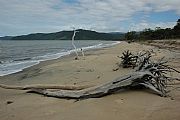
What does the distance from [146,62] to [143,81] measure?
1059 mm

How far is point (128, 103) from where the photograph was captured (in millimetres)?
7105

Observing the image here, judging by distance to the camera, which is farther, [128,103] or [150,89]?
[150,89]

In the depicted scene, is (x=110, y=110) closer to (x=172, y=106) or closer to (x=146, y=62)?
(x=172, y=106)

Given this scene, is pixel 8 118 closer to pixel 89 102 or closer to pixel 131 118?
pixel 89 102

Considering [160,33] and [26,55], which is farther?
[160,33]

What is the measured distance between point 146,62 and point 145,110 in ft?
9.58

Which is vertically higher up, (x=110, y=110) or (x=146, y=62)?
(x=146, y=62)

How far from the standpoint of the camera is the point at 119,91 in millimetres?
8219

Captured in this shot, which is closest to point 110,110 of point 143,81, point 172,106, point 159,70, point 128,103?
point 128,103

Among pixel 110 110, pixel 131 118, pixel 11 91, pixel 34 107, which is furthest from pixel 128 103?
pixel 11 91

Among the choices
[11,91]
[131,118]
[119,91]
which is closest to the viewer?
[131,118]

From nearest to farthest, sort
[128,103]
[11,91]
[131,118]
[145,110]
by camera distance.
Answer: [131,118]
[145,110]
[128,103]
[11,91]

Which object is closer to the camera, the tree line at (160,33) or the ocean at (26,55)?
the ocean at (26,55)

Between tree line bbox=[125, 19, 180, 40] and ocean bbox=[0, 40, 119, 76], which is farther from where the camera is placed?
tree line bbox=[125, 19, 180, 40]
